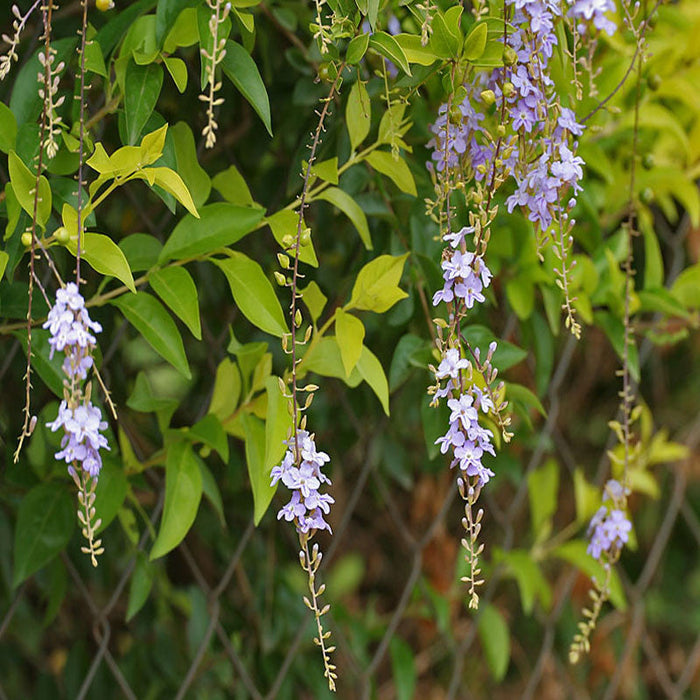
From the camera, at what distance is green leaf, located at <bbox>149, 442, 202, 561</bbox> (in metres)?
0.67

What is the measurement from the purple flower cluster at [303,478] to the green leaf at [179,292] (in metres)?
0.11

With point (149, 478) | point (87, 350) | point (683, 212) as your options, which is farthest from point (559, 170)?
point (683, 212)

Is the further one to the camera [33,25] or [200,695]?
[200,695]

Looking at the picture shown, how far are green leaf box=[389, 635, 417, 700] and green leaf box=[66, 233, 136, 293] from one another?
2.18 ft

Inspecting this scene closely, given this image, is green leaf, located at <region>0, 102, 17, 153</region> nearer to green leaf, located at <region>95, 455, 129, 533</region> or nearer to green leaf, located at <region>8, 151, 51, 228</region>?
green leaf, located at <region>8, 151, 51, 228</region>

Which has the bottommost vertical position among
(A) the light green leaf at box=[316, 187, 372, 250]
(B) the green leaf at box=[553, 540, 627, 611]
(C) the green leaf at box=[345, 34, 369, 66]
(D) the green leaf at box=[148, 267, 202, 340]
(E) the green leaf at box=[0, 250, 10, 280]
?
(B) the green leaf at box=[553, 540, 627, 611]

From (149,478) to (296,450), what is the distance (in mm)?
412

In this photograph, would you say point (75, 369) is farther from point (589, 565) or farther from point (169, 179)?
point (589, 565)

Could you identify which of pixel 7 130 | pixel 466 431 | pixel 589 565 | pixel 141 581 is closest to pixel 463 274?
pixel 466 431

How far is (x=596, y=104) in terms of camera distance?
2.66ft

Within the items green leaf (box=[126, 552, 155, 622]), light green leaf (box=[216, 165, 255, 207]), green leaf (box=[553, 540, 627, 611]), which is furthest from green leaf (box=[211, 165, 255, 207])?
green leaf (box=[553, 540, 627, 611])

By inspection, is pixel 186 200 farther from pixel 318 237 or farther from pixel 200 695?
pixel 200 695

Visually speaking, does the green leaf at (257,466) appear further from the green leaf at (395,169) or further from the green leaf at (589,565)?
the green leaf at (589,565)

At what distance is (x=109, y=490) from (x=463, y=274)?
36cm
